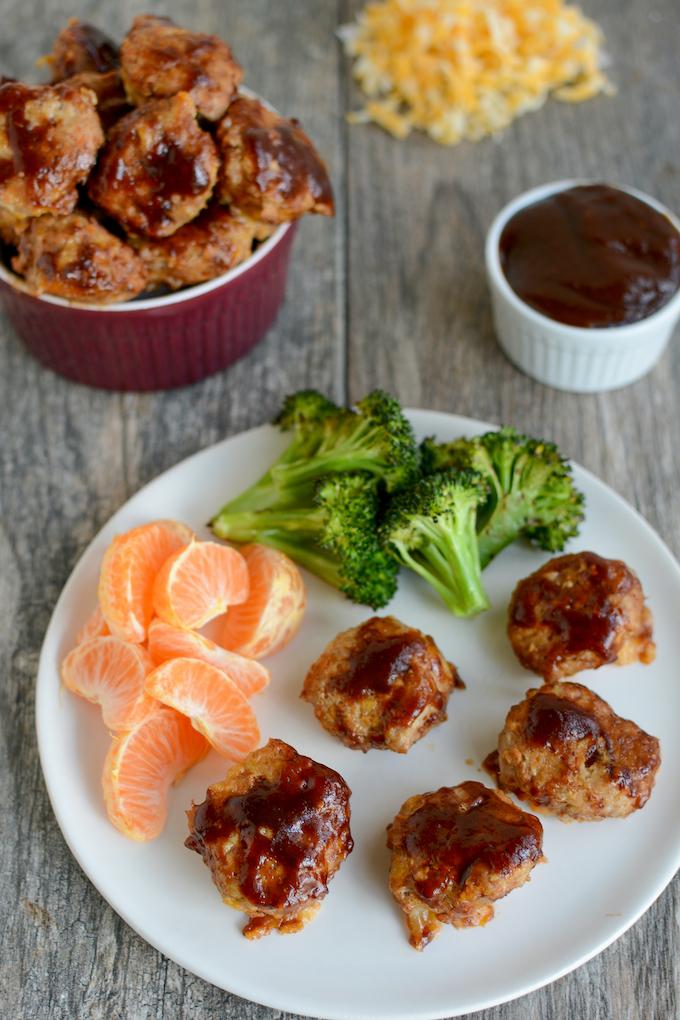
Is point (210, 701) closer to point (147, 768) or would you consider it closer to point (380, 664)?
point (147, 768)

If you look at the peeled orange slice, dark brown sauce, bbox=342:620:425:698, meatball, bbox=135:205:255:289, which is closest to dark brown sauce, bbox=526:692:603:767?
dark brown sauce, bbox=342:620:425:698

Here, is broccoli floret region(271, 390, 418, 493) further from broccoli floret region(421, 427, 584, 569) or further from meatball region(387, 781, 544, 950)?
meatball region(387, 781, 544, 950)

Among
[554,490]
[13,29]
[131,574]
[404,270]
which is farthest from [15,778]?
[13,29]

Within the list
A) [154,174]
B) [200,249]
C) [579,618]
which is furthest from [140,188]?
[579,618]

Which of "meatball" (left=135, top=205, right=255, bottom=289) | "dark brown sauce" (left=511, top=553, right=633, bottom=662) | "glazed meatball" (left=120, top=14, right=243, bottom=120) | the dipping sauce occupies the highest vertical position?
"glazed meatball" (left=120, top=14, right=243, bottom=120)

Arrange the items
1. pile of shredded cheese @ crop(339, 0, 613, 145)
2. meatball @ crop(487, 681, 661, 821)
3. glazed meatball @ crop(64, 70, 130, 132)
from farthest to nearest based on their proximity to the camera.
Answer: pile of shredded cheese @ crop(339, 0, 613, 145), glazed meatball @ crop(64, 70, 130, 132), meatball @ crop(487, 681, 661, 821)

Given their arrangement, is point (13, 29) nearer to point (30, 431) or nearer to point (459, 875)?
point (30, 431)

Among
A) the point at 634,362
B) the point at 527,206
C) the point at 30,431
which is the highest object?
the point at 527,206
